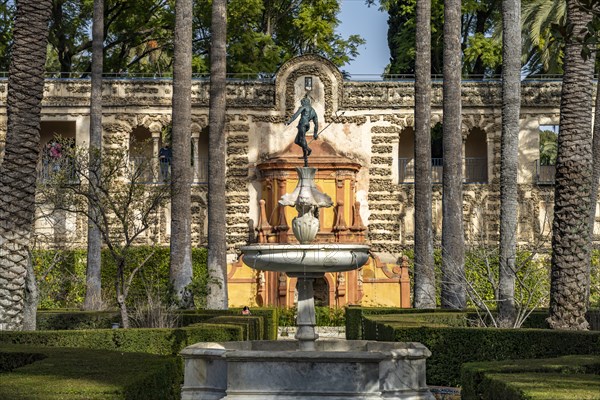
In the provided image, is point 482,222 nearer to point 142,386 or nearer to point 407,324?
point 407,324

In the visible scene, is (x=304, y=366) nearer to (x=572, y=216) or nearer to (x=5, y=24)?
(x=572, y=216)

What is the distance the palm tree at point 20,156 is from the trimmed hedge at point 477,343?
6450mm

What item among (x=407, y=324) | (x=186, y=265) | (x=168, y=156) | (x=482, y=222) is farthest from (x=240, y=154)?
(x=407, y=324)

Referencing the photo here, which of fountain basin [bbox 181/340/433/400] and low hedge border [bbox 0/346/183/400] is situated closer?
low hedge border [bbox 0/346/183/400]

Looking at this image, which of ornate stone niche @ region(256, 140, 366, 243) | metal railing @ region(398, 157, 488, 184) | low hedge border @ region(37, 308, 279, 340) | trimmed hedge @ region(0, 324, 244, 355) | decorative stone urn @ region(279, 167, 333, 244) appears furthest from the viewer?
metal railing @ region(398, 157, 488, 184)

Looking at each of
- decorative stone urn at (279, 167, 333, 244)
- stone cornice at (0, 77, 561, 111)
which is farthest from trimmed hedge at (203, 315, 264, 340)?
stone cornice at (0, 77, 561, 111)

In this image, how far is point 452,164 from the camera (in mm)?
26172

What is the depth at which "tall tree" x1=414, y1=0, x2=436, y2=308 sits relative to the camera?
89.8ft

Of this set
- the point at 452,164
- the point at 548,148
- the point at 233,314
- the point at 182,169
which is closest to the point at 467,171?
the point at 452,164

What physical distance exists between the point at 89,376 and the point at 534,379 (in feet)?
14.9

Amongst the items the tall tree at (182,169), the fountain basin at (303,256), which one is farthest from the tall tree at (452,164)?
the fountain basin at (303,256)

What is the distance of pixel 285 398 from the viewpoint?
13.0 metres

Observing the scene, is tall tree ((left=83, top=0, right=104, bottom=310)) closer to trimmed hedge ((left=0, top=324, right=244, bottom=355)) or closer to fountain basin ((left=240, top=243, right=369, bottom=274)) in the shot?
trimmed hedge ((left=0, top=324, right=244, bottom=355))

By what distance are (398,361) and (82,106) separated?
87.1 ft
